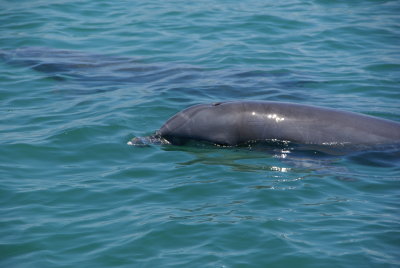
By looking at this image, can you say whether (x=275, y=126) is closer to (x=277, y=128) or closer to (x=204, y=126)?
(x=277, y=128)

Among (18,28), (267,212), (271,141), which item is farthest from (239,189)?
(18,28)

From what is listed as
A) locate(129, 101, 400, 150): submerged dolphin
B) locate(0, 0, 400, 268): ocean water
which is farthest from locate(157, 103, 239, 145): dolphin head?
locate(0, 0, 400, 268): ocean water

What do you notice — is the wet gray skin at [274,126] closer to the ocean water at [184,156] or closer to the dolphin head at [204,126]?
the dolphin head at [204,126]

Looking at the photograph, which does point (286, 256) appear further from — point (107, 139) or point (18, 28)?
point (18, 28)

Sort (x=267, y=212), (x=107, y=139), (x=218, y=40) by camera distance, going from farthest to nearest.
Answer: (x=218, y=40), (x=107, y=139), (x=267, y=212)

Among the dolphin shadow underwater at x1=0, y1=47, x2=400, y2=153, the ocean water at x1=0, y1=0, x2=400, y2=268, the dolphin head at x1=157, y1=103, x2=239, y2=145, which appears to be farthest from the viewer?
the dolphin head at x1=157, y1=103, x2=239, y2=145

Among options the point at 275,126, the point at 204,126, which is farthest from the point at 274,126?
the point at 204,126

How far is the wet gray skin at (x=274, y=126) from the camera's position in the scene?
9391 millimetres

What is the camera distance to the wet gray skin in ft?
30.8

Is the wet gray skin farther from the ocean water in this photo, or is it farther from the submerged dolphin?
the ocean water

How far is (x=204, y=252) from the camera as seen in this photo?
6.56m

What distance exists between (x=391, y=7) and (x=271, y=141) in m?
11.2

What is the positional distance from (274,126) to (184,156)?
1388mm

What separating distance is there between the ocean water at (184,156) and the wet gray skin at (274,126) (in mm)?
255
